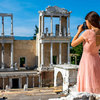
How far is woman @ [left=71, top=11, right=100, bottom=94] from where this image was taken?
4.56 metres

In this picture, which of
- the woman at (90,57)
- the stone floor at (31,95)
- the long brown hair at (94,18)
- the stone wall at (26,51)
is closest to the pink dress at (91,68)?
the woman at (90,57)

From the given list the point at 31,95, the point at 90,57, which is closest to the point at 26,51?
the point at 31,95

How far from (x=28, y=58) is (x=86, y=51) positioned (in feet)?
83.4

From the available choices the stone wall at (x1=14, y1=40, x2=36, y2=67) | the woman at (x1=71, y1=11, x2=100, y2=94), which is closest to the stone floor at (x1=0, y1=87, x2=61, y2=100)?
the woman at (x1=71, y1=11, x2=100, y2=94)

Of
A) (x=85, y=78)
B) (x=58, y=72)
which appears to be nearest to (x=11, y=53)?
(x=58, y=72)

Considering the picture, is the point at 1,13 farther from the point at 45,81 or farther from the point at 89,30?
the point at 89,30

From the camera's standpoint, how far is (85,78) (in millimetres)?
4746

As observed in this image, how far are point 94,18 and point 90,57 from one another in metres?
0.91

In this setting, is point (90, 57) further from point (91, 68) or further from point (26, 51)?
point (26, 51)

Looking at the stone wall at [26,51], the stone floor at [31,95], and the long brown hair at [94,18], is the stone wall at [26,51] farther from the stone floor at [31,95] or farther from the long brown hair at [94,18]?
the long brown hair at [94,18]

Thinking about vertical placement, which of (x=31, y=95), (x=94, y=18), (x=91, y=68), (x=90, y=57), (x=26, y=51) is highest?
(x=26, y=51)

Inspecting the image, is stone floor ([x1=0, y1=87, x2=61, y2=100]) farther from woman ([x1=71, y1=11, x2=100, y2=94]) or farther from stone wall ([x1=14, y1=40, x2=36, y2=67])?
stone wall ([x1=14, y1=40, x2=36, y2=67])

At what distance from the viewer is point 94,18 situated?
179 inches

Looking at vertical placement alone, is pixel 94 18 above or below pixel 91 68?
above
